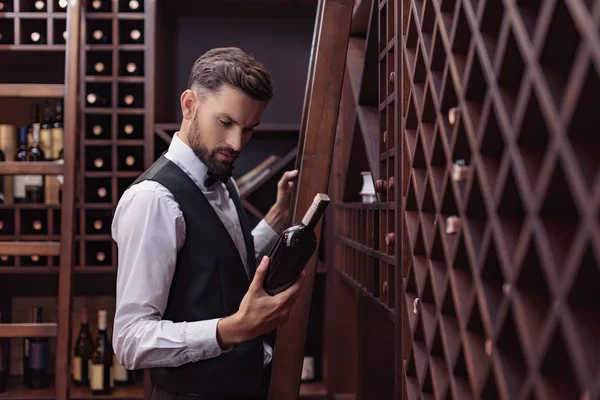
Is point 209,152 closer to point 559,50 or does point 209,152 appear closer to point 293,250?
point 293,250

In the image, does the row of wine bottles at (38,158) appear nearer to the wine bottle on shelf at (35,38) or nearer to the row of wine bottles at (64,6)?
the wine bottle on shelf at (35,38)

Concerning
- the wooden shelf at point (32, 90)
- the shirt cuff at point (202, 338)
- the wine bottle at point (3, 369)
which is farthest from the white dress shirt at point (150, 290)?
the wine bottle at point (3, 369)

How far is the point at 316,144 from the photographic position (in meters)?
1.61

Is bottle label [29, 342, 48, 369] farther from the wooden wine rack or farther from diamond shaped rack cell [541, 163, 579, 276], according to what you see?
diamond shaped rack cell [541, 163, 579, 276]

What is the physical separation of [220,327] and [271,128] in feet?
6.66

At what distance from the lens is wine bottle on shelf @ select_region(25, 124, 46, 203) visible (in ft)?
10.6

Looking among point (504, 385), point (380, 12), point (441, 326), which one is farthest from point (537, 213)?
point (380, 12)

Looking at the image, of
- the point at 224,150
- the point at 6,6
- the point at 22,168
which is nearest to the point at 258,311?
the point at 224,150

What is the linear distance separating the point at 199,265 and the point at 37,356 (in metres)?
2.10

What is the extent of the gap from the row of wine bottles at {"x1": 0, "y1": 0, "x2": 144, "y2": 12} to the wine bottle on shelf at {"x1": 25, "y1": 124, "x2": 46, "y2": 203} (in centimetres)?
58

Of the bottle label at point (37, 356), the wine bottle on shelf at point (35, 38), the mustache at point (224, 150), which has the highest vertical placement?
the wine bottle on shelf at point (35, 38)

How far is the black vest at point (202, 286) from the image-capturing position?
1.57m

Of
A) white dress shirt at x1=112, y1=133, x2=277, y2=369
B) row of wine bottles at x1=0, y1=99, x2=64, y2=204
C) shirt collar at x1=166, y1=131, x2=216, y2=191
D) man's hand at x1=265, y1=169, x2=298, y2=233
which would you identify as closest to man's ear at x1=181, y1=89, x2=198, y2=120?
shirt collar at x1=166, y1=131, x2=216, y2=191

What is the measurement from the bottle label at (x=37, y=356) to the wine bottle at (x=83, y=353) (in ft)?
0.53
